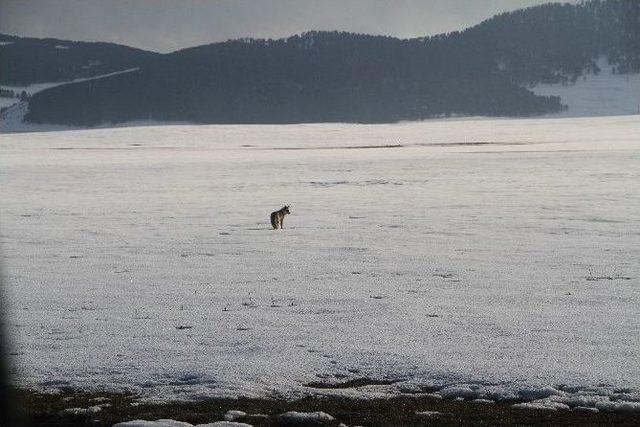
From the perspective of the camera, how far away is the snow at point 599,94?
157 m

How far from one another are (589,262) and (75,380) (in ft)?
27.9

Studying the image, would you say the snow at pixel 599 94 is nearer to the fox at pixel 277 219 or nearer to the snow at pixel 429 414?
the fox at pixel 277 219

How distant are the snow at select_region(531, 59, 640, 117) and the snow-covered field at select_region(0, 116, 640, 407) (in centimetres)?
13667

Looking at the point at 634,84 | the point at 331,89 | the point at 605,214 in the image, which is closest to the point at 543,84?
the point at 634,84

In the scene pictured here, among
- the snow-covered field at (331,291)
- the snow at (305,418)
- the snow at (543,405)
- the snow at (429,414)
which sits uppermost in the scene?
the snow at (305,418)

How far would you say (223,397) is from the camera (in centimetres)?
647

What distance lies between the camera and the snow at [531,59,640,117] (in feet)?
515

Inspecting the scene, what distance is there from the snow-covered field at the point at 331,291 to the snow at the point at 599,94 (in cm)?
13667

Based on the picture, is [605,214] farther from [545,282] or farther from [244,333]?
[244,333]

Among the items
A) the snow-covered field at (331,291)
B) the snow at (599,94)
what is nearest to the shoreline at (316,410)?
the snow-covered field at (331,291)

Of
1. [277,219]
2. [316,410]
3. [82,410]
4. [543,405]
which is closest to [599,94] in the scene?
[277,219]

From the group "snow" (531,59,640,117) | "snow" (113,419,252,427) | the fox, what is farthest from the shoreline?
"snow" (531,59,640,117)

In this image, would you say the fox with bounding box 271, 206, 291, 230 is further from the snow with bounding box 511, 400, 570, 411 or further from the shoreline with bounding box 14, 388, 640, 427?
the snow with bounding box 511, 400, 570, 411

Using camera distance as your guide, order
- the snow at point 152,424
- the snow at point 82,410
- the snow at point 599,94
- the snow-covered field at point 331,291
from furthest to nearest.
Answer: the snow at point 599,94, the snow-covered field at point 331,291, the snow at point 82,410, the snow at point 152,424
